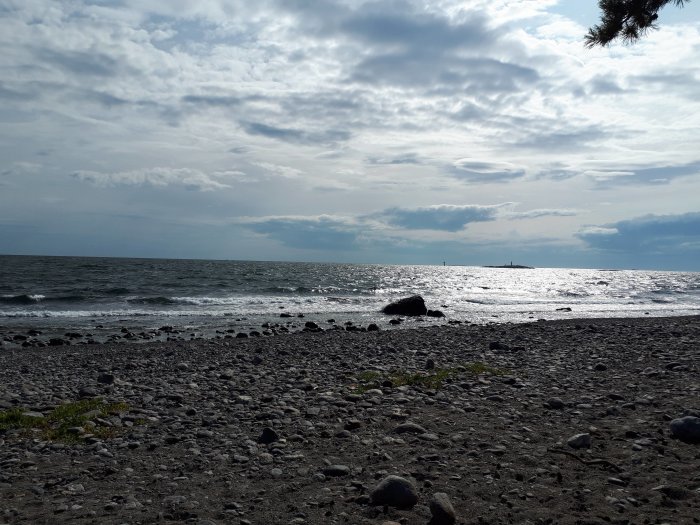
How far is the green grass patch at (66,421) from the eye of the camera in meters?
7.85

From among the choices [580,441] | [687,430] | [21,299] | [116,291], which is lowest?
[21,299]

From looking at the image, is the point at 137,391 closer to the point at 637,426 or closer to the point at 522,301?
the point at 637,426

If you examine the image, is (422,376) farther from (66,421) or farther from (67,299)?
(67,299)

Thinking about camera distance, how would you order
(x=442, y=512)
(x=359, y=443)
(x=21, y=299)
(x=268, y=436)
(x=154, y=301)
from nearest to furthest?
(x=442, y=512) → (x=359, y=443) → (x=268, y=436) → (x=21, y=299) → (x=154, y=301)

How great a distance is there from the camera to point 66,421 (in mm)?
8422

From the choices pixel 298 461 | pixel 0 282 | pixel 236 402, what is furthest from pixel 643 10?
pixel 0 282

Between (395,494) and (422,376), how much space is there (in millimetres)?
6294

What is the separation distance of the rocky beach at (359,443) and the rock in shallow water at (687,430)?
2cm

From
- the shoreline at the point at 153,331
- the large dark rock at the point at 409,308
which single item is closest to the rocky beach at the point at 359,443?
the shoreline at the point at 153,331

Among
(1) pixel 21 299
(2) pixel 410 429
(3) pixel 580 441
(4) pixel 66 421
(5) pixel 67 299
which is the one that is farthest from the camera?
(5) pixel 67 299

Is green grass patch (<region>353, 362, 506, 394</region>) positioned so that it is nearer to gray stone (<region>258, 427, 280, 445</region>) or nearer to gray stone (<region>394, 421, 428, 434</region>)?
gray stone (<region>394, 421, 428, 434</region>)

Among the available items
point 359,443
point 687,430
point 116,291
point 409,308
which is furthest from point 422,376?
point 116,291

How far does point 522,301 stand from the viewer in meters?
50.1

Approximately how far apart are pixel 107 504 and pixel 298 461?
2182 millimetres
